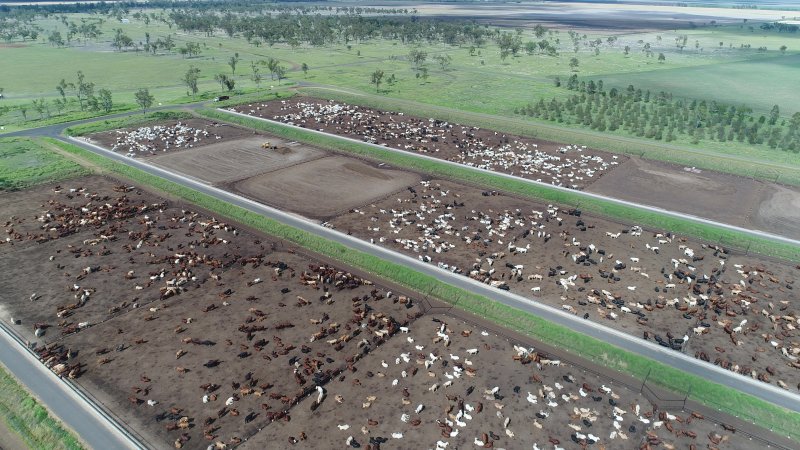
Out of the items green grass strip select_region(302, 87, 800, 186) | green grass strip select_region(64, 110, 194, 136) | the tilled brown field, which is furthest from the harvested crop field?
the tilled brown field

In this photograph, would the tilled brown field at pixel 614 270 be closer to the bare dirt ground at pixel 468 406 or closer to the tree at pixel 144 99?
the bare dirt ground at pixel 468 406

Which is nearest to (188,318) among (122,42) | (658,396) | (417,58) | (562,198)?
(658,396)

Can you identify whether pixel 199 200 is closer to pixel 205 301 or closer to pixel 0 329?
pixel 205 301

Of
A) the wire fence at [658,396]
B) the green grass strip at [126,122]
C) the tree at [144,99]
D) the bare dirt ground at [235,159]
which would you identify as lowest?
the wire fence at [658,396]

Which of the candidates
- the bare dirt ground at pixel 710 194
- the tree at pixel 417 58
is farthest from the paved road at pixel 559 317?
the tree at pixel 417 58

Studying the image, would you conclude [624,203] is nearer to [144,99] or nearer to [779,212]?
[779,212]

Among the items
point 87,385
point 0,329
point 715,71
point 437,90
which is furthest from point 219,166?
point 715,71
